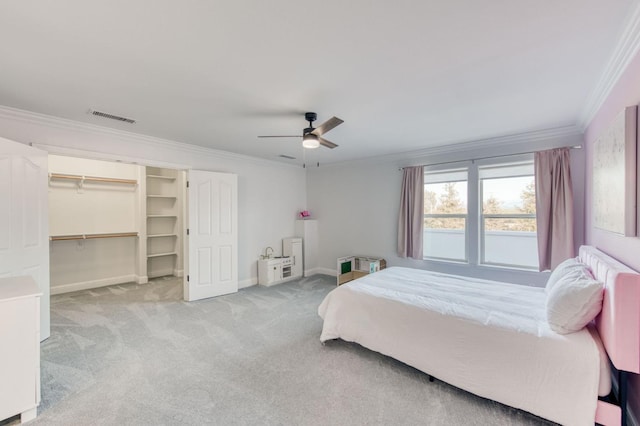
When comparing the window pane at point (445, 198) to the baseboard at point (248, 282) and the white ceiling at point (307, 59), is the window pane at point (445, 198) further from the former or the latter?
the baseboard at point (248, 282)

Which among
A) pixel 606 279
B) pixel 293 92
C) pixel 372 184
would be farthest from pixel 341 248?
pixel 606 279

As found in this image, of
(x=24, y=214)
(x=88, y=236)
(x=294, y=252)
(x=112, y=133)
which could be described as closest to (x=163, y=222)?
(x=88, y=236)

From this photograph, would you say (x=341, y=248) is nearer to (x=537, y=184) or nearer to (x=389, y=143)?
(x=389, y=143)

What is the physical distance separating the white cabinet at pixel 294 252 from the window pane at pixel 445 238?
8.32ft

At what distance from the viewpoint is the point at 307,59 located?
1.96 m

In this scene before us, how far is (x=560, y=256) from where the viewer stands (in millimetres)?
3412

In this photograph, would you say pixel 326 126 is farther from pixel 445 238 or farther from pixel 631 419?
pixel 631 419

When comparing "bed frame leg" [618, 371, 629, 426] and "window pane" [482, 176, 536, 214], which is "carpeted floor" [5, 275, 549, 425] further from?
"window pane" [482, 176, 536, 214]

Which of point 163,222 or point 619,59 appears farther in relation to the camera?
point 163,222

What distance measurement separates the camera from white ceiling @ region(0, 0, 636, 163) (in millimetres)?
1503

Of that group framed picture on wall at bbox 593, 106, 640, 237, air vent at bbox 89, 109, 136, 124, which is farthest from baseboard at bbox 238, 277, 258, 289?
framed picture on wall at bbox 593, 106, 640, 237

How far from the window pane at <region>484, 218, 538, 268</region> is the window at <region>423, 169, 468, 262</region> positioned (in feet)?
1.12

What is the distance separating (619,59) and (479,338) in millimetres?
2205

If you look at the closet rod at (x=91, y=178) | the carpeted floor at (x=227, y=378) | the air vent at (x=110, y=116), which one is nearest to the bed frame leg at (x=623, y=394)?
the carpeted floor at (x=227, y=378)
